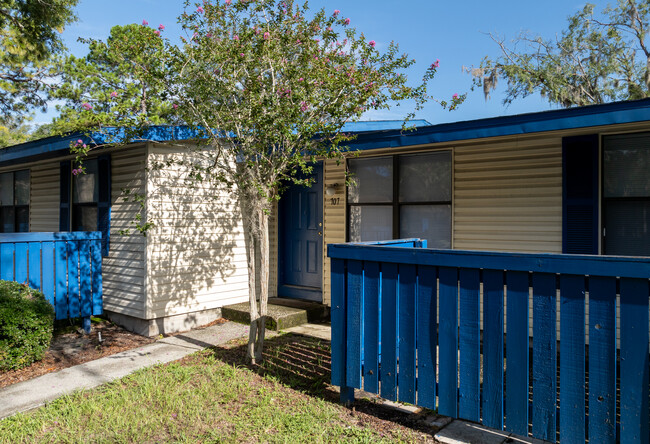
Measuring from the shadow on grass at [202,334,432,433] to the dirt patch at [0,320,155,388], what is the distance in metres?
1.40

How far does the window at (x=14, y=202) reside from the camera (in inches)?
393

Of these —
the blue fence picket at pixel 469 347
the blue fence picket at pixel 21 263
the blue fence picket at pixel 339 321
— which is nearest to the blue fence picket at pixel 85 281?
the blue fence picket at pixel 21 263

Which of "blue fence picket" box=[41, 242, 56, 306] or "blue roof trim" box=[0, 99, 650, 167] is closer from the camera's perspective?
"blue roof trim" box=[0, 99, 650, 167]

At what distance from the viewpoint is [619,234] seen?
4.96 m

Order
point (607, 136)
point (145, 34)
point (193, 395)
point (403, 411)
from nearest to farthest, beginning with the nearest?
point (403, 411), point (193, 395), point (145, 34), point (607, 136)

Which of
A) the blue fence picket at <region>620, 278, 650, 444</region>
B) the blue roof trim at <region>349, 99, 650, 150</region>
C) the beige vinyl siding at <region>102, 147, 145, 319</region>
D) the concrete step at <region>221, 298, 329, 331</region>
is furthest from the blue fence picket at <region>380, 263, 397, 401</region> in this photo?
the beige vinyl siding at <region>102, 147, 145, 319</region>

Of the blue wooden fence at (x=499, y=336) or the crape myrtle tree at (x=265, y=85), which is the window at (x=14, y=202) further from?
the blue wooden fence at (x=499, y=336)

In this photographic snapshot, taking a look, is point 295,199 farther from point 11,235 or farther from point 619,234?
point 619,234

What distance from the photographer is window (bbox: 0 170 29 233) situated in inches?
393

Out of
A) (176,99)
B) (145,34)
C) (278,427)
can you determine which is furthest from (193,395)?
(145,34)

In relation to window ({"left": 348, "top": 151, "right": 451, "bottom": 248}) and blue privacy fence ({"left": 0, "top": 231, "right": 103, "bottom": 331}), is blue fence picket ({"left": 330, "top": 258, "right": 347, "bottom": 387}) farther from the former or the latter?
blue privacy fence ({"left": 0, "top": 231, "right": 103, "bottom": 331})

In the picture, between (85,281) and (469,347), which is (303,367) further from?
(85,281)

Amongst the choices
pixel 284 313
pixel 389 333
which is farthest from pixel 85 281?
pixel 389 333

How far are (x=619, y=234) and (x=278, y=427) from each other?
398cm
